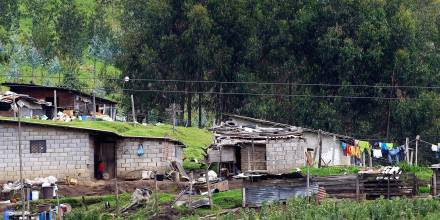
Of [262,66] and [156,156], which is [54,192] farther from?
[262,66]

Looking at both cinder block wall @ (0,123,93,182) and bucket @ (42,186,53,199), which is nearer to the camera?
bucket @ (42,186,53,199)

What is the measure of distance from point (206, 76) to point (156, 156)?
22.7 meters

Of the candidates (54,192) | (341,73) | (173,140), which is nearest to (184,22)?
(341,73)

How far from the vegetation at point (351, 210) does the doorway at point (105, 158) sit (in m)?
9.55

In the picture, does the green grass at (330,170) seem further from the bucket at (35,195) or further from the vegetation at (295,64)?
the vegetation at (295,64)

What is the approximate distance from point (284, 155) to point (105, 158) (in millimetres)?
7380

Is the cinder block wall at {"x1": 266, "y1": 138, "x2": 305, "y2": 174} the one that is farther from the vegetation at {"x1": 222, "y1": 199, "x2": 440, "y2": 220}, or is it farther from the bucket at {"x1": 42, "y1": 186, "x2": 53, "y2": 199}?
the bucket at {"x1": 42, "y1": 186, "x2": 53, "y2": 199}

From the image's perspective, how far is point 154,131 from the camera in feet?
175

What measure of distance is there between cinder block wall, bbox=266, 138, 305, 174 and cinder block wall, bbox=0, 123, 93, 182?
7.57 metres

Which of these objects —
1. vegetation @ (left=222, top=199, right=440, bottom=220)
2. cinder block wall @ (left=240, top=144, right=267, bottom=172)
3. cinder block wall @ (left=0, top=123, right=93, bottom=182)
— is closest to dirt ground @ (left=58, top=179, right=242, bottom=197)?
cinder block wall @ (left=0, top=123, right=93, bottom=182)

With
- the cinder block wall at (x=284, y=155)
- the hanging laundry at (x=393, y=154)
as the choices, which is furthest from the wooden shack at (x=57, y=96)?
the hanging laundry at (x=393, y=154)

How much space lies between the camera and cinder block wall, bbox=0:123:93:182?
45312 mm

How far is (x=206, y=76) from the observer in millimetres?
69438

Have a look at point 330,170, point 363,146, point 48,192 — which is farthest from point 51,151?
point 363,146
